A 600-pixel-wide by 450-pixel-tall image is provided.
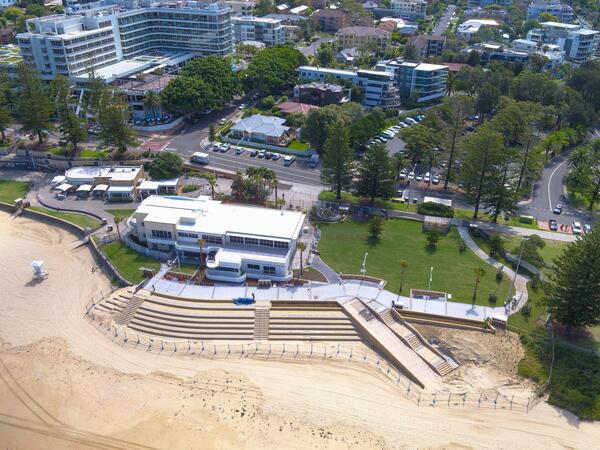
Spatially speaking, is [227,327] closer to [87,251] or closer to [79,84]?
[87,251]

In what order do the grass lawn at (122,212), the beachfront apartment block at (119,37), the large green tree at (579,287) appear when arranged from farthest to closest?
1. the beachfront apartment block at (119,37)
2. the grass lawn at (122,212)
3. the large green tree at (579,287)

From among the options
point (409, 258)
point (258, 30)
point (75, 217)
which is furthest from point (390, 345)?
point (258, 30)

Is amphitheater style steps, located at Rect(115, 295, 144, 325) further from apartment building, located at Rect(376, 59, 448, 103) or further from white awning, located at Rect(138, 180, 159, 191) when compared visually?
apartment building, located at Rect(376, 59, 448, 103)

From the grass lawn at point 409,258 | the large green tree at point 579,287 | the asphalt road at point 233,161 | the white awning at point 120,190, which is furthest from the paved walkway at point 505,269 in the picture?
the white awning at point 120,190

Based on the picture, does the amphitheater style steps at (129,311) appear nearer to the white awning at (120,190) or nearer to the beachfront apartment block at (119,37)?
the white awning at (120,190)

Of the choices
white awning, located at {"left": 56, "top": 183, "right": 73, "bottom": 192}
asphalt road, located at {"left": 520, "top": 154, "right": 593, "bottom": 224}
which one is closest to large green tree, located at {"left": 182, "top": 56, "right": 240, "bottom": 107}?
white awning, located at {"left": 56, "top": 183, "right": 73, "bottom": 192}

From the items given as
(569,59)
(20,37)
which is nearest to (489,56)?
(569,59)
